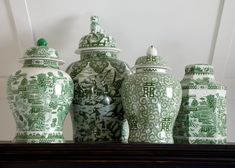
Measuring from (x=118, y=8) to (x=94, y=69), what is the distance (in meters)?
0.22

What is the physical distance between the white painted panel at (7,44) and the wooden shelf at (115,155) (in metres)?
0.45

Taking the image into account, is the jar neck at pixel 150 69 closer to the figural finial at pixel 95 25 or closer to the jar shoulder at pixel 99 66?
the jar shoulder at pixel 99 66

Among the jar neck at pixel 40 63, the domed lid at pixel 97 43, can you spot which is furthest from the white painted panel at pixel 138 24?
the jar neck at pixel 40 63

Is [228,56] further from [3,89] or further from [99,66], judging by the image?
[3,89]

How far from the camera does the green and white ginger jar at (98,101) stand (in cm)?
95

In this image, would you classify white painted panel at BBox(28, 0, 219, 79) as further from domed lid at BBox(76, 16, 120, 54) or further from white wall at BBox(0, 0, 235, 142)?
domed lid at BBox(76, 16, 120, 54)

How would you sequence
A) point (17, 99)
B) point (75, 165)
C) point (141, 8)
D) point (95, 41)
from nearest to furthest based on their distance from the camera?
1. point (75, 165)
2. point (17, 99)
3. point (95, 41)
4. point (141, 8)

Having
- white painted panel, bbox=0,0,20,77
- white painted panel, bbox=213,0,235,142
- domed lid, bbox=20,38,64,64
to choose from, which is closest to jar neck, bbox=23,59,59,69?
domed lid, bbox=20,38,64,64

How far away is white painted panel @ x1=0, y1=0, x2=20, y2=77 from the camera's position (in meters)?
1.14

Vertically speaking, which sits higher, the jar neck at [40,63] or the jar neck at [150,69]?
the jar neck at [40,63]

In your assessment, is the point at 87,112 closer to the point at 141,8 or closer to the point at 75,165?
the point at 75,165

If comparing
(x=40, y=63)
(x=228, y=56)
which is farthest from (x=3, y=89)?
(x=228, y=56)

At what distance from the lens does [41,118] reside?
0.89 metres

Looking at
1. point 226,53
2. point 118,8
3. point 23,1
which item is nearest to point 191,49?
point 226,53
